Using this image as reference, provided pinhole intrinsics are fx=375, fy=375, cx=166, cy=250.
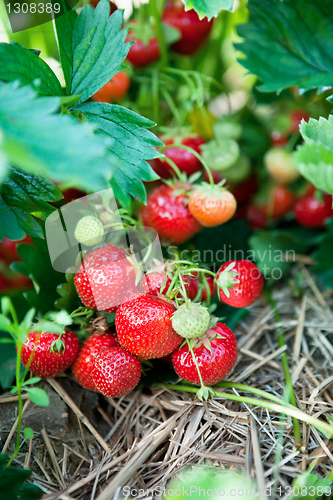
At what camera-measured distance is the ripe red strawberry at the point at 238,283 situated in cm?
74

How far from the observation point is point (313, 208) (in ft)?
3.67

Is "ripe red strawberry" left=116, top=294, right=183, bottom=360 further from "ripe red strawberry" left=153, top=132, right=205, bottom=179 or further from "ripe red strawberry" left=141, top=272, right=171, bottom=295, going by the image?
"ripe red strawberry" left=153, top=132, right=205, bottom=179

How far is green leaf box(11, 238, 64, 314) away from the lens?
0.80 meters

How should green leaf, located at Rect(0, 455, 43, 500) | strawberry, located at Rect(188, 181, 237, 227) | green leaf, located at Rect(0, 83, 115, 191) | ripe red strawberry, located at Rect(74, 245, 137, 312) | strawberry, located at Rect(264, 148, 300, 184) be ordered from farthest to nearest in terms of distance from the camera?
strawberry, located at Rect(264, 148, 300, 184) < strawberry, located at Rect(188, 181, 237, 227) < ripe red strawberry, located at Rect(74, 245, 137, 312) < green leaf, located at Rect(0, 455, 43, 500) < green leaf, located at Rect(0, 83, 115, 191)

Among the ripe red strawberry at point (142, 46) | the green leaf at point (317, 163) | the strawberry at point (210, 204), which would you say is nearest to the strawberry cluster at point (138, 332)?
the strawberry at point (210, 204)

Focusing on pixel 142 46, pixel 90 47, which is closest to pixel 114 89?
pixel 142 46

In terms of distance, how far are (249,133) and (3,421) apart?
1.00 metres

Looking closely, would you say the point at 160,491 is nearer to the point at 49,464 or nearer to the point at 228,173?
the point at 49,464

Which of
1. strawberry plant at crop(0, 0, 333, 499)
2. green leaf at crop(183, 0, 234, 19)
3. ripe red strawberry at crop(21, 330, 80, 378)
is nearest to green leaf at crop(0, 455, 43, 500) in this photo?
strawberry plant at crop(0, 0, 333, 499)

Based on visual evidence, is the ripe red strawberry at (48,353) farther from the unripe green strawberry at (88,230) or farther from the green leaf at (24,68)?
the green leaf at (24,68)

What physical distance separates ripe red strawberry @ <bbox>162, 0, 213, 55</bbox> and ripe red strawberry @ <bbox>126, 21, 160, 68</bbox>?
0.42 ft

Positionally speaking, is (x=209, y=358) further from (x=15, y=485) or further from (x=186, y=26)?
(x=186, y=26)

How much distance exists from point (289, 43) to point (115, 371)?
0.86 metres

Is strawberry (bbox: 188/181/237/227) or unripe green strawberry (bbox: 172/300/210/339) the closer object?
unripe green strawberry (bbox: 172/300/210/339)
